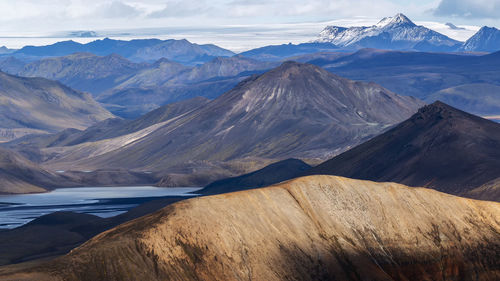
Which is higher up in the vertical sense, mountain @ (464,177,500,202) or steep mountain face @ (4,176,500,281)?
steep mountain face @ (4,176,500,281)

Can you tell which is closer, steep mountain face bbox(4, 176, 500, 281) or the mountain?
steep mountain face bbox(4, 176, 500, 281)

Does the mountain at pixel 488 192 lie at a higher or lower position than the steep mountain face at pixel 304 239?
lower

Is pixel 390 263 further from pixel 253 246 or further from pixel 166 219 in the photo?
pixel 166 219

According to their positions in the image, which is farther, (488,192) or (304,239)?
(488,192)

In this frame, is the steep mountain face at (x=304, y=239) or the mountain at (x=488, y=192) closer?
the steep mountain face at (x=304, y=239)

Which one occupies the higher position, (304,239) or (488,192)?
(304,239)

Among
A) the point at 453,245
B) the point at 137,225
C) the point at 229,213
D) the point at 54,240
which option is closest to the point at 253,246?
the point at 229,213

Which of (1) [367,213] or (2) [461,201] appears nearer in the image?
(1) [367,213]

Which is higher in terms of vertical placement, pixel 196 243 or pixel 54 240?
pixel 196 243
